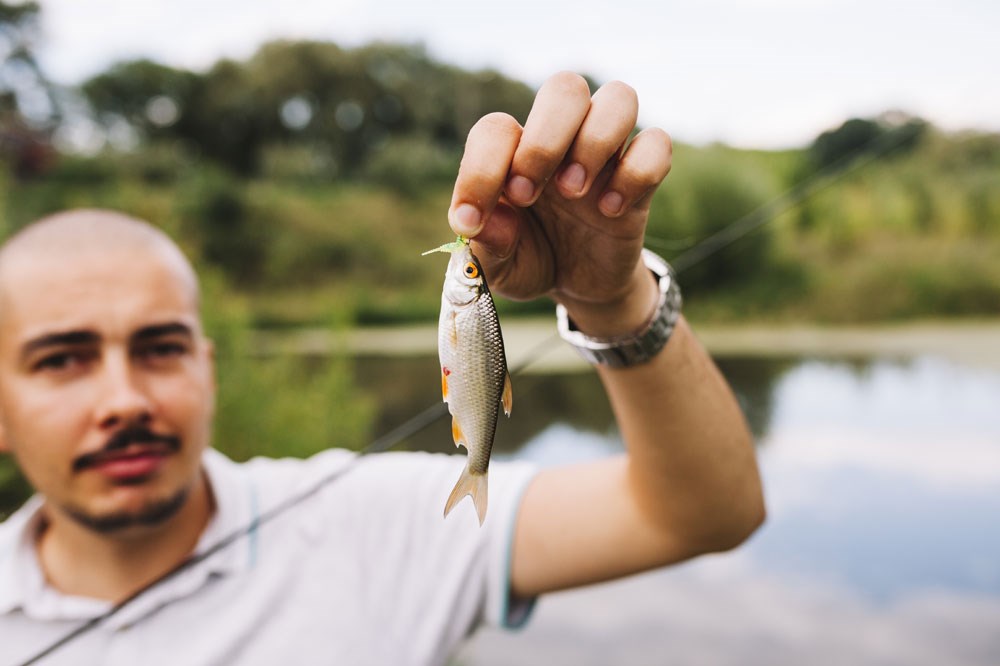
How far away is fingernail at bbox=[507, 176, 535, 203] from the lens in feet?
2.80

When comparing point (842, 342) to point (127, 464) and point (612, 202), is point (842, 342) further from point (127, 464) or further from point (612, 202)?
point (612, 202)

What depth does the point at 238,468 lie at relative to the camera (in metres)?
1.80

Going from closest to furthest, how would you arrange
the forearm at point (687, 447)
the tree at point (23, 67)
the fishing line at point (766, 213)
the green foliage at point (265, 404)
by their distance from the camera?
the forearm at point (687, 447) → the fishing line at point (766, 213) → the green foliage at point (265, 404) → the tree at point (23, 67)

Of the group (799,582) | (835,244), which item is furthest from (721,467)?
(835,244)

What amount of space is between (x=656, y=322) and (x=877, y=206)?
9.50 m

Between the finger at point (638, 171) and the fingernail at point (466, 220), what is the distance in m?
0.17

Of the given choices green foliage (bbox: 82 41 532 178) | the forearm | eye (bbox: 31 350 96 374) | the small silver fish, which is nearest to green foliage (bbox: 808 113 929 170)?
green foliage (bbox: 82 41 532 178)

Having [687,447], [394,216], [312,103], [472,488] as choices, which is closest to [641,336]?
[687,447]

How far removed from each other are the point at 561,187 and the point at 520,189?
0.06 meters

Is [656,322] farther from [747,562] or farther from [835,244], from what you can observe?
[835,244]

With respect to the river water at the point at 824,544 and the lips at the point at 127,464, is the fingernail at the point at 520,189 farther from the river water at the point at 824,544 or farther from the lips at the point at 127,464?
the river water at the point at 824,544

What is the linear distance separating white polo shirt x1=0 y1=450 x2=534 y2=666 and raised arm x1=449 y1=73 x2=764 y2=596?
116mm

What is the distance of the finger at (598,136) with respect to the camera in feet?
A: 2.82

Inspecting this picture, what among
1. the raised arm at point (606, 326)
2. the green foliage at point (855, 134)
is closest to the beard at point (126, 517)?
the raised arm at point (606, 326)
